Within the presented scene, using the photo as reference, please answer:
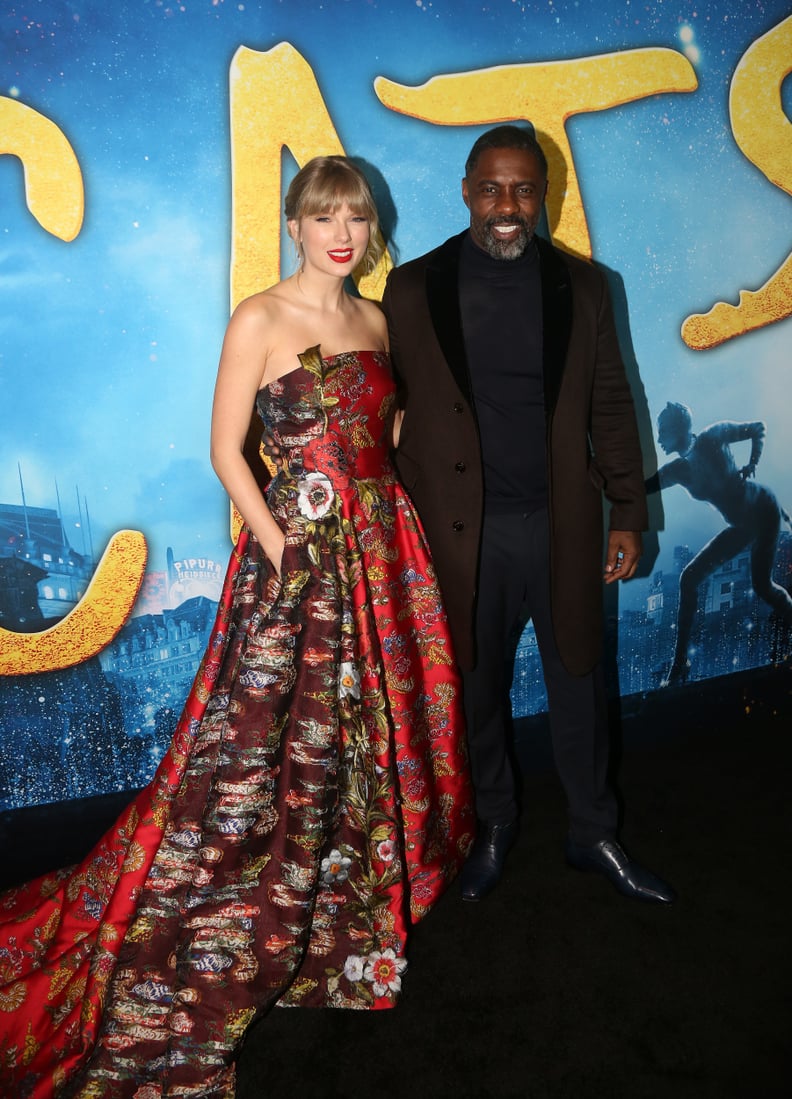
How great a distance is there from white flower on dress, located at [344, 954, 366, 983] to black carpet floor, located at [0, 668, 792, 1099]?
83 mm

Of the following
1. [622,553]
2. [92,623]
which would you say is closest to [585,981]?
[622,553]

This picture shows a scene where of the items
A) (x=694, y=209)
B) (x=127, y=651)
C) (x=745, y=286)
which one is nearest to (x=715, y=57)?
(x=694, y=209)

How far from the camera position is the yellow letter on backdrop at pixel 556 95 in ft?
9.18

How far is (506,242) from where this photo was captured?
2.16 metres

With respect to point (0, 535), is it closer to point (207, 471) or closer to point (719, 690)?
point (207, 471)

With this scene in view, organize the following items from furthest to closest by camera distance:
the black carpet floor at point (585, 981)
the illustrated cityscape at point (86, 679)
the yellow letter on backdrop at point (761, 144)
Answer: the yellow letter on backdrop at point (761, 144)
the illustrated cityscape at point (86, 679)
the black carpet floor at point (585, 981)

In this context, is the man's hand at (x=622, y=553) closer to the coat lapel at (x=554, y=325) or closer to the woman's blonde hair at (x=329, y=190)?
the coat lapel at (x=554, y=325)

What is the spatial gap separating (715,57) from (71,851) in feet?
10.8

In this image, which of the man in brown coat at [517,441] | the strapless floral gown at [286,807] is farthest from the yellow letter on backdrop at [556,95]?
the strapless floral gown at [286,807]

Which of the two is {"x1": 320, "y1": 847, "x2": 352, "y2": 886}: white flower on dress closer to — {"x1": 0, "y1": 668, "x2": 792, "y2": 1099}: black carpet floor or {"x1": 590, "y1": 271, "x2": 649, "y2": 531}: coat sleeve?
{"x1": 0, "y1": 668, "x2": 792, "y2": 1099}: black carpet floor

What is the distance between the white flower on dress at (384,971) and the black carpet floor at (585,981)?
5 cm

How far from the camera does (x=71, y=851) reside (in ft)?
9.09

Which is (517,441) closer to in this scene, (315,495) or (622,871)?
(315,495)

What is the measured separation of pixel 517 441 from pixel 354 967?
1.32m
